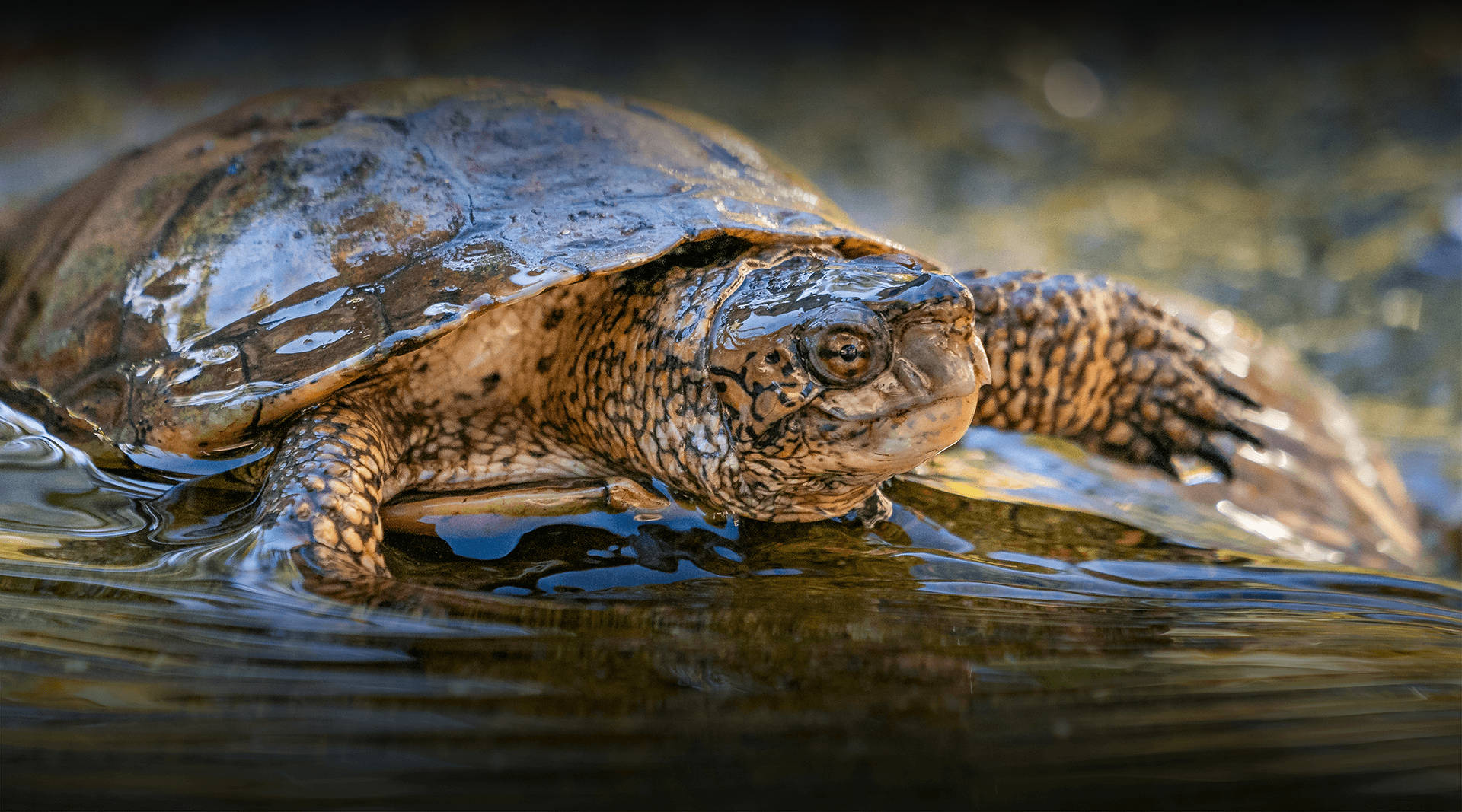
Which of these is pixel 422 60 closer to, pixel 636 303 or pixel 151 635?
pixel 636 303

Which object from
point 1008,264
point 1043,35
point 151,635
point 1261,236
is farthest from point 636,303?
point 1043,35

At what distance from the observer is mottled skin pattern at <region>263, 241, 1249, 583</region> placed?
1.75 meters

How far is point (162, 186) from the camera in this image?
8.11ft

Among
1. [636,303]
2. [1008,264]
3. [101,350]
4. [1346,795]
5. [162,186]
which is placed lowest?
[1346,795]

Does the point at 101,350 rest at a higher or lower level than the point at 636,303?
lower

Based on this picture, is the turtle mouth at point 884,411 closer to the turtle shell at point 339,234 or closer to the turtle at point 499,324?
the turtle at point 499,324

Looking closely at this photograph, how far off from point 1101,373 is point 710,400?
133 cm

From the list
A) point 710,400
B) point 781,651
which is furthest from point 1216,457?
point 781,651

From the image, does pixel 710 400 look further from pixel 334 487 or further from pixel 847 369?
pixel 334 487

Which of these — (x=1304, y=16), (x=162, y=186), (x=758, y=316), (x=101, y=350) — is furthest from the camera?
(x=1304, y=16)

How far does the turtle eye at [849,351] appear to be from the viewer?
5.61 feet

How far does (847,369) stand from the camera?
5.65 feet

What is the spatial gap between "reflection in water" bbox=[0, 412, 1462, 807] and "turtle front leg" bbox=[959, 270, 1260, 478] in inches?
29.1

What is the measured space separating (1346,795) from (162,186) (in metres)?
2.71
